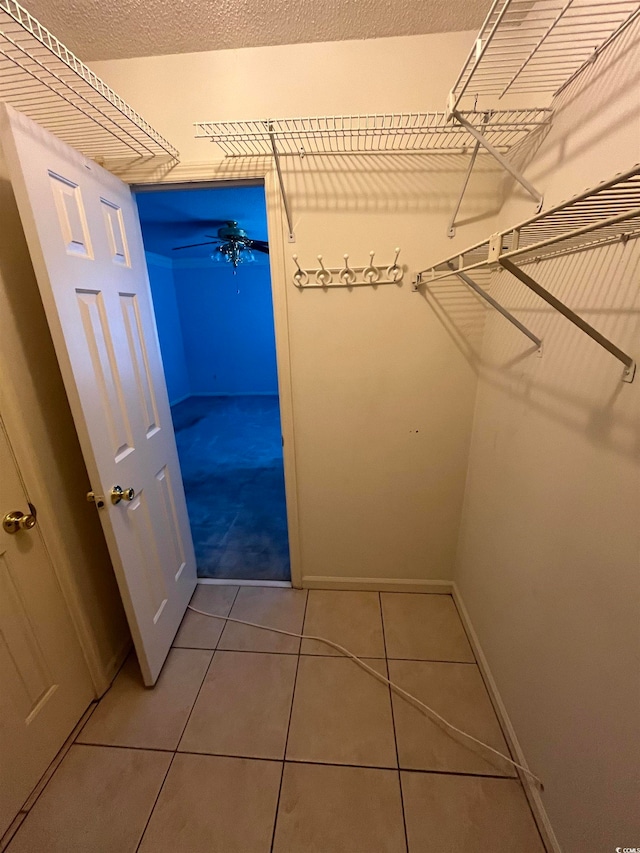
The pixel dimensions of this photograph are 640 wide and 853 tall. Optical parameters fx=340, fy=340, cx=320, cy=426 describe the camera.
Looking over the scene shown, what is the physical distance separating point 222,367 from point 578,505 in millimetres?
6293

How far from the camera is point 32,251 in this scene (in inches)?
38.1

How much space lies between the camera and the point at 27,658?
1.16 meters

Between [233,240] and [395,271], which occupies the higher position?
[233,240]

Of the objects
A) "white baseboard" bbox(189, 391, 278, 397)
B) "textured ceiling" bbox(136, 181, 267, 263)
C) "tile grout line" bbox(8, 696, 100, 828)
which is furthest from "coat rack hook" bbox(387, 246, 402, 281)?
"white baseboard" bbox(189, 391, 278, 397)

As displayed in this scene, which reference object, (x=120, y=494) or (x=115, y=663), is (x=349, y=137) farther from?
(x=115, y=663)

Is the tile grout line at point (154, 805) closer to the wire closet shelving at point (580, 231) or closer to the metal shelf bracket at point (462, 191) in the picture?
the wire closet shelving at point (580, 231)

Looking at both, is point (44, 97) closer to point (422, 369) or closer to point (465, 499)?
point (422, 369)

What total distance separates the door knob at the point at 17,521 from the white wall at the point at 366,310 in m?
1.08

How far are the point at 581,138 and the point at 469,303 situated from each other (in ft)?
2.05

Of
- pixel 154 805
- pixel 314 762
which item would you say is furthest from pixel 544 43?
pixel 154 805

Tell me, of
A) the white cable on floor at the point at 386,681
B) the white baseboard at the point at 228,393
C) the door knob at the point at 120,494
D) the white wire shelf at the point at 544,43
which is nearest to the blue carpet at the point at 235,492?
the white cable on floor at the point at 386,681

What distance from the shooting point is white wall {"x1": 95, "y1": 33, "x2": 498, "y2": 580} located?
4.27 feet

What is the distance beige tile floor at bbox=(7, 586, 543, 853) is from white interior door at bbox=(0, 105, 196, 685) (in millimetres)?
238

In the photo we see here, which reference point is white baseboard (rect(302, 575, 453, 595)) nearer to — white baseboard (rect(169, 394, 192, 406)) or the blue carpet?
the blue carpet
